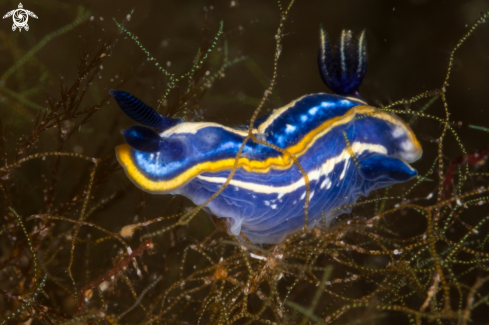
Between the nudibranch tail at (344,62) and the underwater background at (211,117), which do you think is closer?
the nudibranch tail at (344,62)

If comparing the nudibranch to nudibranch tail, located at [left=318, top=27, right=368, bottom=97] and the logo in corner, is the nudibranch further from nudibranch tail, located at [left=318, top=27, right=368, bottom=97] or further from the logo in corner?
the logo in corner

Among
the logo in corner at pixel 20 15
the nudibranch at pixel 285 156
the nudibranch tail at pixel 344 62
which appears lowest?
the nudibranch at pixel 285 156

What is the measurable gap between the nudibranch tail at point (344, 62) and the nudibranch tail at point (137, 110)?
4.53 ft

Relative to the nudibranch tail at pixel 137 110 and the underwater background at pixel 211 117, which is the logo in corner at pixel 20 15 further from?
the nudibranch tail at pixel 137 110

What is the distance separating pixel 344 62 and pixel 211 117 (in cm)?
134

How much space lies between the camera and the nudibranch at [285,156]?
7.13 feet

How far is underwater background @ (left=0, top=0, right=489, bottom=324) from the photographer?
3.07 meters

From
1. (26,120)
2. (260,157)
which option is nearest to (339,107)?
(260,157)

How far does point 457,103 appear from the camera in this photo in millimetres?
3236

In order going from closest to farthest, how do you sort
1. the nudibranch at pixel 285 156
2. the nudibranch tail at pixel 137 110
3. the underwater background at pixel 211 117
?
the nudibranch tail at pixel 137 110 → the nudibranch at pixel 285 156 → the underwater background at pixel 211 117

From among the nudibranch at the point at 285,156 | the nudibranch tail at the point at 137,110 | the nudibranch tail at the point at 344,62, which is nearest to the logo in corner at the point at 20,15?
the nudibranch at the point at 285,156

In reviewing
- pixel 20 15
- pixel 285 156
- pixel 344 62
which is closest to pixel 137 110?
pixel 285 156

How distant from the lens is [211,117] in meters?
3.44

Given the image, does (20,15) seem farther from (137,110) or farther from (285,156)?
(285,156)
